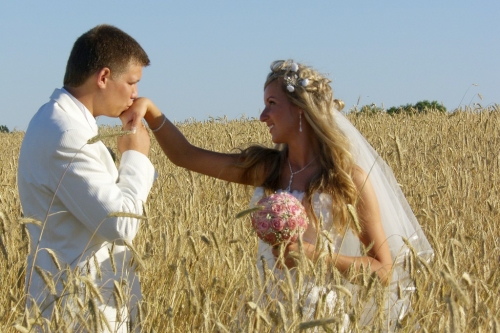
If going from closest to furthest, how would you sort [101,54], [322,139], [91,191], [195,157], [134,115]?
[91,191] → [101,54] → [134,115] → [322,139] → [195,157]

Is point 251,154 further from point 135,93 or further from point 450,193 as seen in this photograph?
point 450,193

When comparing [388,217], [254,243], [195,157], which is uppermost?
[195,157]

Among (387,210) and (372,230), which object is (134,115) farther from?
(387,210)

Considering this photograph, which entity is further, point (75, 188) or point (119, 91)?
point (119, 91)

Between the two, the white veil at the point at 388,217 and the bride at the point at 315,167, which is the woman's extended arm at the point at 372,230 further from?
the white veil at the point at 388,217

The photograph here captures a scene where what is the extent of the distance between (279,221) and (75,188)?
0.83 meters

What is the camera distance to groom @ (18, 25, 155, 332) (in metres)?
2.37

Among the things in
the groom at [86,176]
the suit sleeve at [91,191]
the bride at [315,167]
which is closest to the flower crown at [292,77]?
the bride at [315,167]

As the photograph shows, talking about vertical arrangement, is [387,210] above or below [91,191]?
above

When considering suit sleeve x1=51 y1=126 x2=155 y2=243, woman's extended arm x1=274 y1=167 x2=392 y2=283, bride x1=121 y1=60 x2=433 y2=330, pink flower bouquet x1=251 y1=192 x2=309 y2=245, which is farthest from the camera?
bride x1=121 y1=60 x2=433 y2=330

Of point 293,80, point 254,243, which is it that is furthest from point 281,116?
point 254,243

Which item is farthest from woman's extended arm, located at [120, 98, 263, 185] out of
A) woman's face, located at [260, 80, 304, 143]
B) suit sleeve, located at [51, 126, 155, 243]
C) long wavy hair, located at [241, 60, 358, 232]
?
suit sleeve, located at [51, 126, 155, 243]

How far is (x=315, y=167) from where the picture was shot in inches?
137

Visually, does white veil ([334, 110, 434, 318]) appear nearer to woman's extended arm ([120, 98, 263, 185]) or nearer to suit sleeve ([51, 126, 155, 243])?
woman's extended arm ([120, 98, 263, 185])
